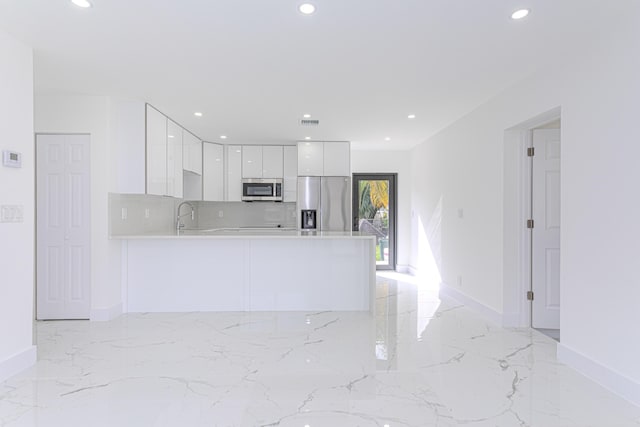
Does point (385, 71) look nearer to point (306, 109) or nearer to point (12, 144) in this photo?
point (306, 109)

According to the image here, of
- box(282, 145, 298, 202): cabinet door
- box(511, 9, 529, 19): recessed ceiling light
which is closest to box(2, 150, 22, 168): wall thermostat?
box(511, 9, 529, 19): recessed ceiling light

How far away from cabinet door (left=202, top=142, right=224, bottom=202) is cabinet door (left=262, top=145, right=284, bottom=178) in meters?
0.70

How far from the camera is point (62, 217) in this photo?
3.86 m

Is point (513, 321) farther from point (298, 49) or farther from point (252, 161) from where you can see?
point (252, 161)

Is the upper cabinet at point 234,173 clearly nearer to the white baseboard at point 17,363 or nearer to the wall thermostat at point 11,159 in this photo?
the wall thermostat at point 11,159

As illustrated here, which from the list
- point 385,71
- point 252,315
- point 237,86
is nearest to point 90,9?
point 237,86

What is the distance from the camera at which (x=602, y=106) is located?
8.20 ft

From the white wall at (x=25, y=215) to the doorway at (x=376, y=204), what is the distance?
17.1 feet

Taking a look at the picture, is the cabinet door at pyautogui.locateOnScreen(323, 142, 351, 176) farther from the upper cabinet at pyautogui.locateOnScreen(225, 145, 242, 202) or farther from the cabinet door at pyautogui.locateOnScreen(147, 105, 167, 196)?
the cabinet door at pyautogui.locateOnScreen(147, 105, 167, 196)

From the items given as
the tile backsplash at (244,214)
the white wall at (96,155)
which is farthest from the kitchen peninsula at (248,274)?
the tile backsplash at (244,214)

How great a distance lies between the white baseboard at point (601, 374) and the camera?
87.9 inches

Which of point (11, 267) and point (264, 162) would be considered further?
point (264, 162)

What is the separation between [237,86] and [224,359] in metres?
2.37

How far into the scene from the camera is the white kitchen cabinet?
5356mm
